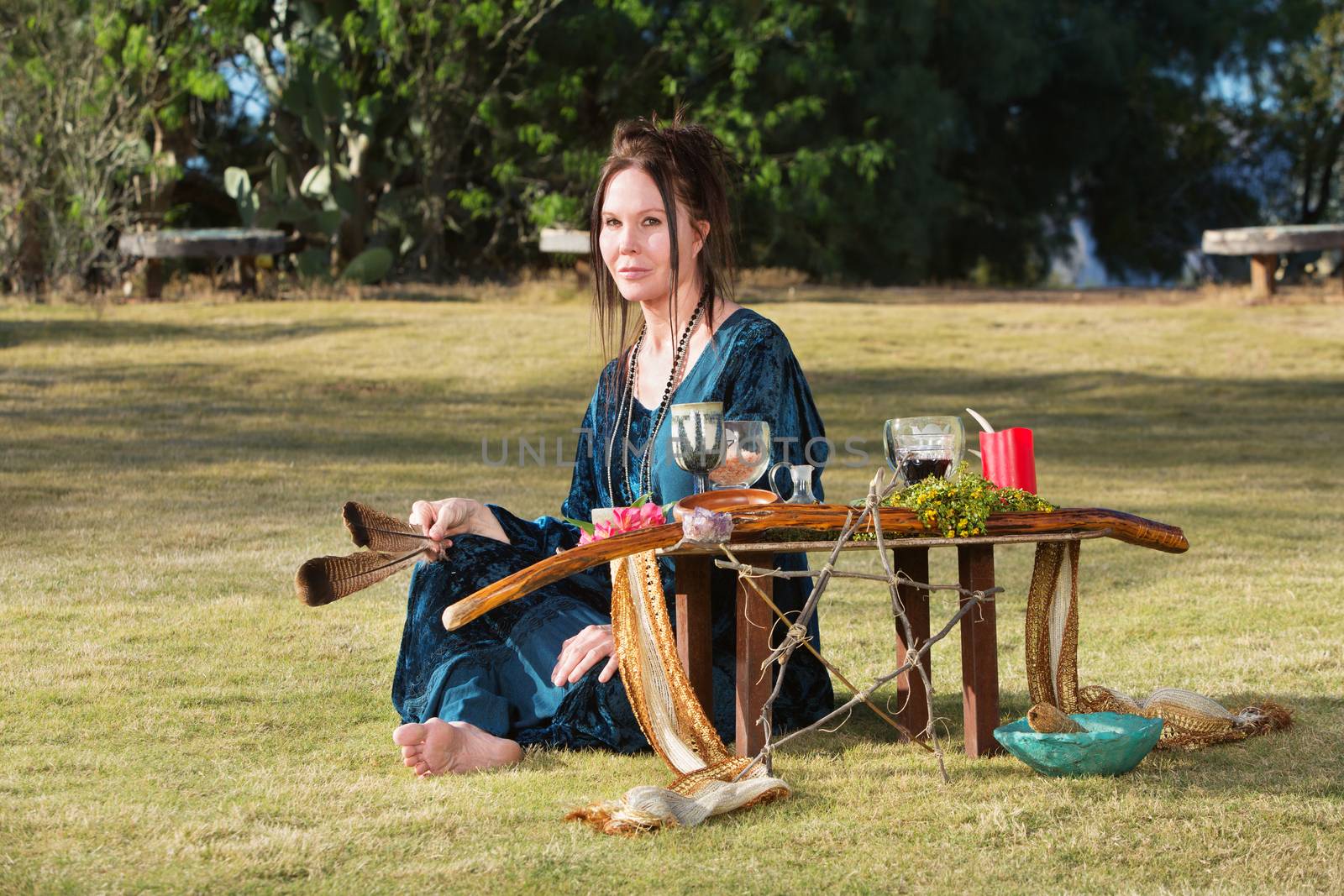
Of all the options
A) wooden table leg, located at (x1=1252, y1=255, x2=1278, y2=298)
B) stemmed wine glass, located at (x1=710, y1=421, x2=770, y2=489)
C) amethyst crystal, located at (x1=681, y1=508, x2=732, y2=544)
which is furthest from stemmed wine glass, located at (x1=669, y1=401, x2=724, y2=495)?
wooden table leg, located at (x1=1252, y1=255, x2=1278, y2=298)

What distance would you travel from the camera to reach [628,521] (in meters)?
3.33

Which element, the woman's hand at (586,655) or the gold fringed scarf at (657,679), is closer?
the gold fringed scarf at (657,679)

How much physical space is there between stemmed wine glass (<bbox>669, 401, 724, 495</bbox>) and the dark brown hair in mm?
641

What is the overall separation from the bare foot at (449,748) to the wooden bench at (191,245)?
37.8 feet

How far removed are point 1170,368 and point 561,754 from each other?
10.0 m

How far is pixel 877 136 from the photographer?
18109mm

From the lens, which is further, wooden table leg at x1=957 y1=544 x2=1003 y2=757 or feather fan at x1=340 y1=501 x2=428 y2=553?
feather fan at x1=340 y1=501 x2=428 y2=553

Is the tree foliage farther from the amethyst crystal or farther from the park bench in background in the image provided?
the amethyst crystal

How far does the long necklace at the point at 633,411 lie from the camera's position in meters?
3.81

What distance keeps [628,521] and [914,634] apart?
33.9 inches

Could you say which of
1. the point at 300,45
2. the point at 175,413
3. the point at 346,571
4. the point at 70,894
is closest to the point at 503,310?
the point at 300,45

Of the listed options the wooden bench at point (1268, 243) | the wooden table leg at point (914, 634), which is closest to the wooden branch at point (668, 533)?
the wooden table leg at point (914, 634)

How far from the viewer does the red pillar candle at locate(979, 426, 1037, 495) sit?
348 cm

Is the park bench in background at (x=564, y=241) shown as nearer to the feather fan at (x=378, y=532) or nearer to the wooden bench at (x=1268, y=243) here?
the wooden bench at (x=1268, y=243)
